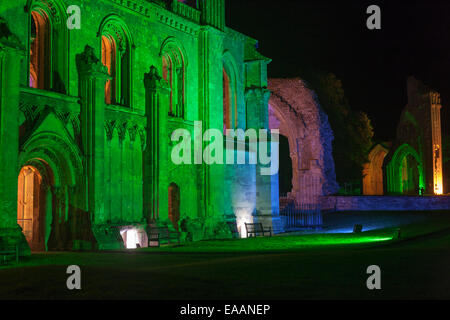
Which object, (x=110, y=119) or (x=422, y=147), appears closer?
(x=110, y=119)

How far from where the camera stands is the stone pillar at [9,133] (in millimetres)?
16547

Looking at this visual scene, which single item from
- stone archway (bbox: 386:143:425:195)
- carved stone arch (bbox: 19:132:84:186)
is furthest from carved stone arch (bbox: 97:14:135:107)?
stone archway (bbox: 386:143:425:195)

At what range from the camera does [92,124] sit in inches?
790

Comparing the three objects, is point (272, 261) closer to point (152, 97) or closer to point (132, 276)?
point (132, 276)

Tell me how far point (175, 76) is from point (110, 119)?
18.5 ft

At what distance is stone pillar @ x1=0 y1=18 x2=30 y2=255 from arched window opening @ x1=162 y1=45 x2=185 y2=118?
9598mm

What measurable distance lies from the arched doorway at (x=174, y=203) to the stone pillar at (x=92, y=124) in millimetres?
5853

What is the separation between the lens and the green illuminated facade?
1809 centimetres

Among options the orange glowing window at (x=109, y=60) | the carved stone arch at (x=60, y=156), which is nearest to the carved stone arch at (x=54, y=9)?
the orange glowing window at (x=109, y=60)

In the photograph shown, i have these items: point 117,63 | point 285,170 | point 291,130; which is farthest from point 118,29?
point 285,170

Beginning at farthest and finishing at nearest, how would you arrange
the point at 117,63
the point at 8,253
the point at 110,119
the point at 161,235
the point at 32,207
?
the point at 161,235 → the point at 117,63 → the point at 32,207 → the point at 110,119 → the point at 8,253

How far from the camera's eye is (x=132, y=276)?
11289mm

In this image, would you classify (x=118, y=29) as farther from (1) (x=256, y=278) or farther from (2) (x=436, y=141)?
(2) (x=436, y=141)
